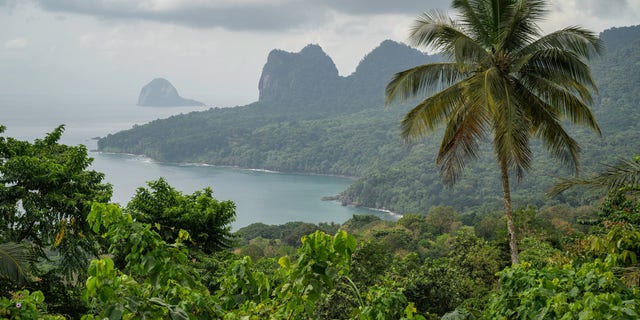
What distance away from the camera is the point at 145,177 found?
214ft

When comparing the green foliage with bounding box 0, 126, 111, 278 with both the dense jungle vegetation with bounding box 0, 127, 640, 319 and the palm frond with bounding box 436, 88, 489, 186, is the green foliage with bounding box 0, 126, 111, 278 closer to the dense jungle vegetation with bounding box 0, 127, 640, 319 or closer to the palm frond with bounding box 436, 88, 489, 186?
the dense jungle vegetation with bounding box 0, 127, 640, 319

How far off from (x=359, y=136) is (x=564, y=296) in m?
88.4

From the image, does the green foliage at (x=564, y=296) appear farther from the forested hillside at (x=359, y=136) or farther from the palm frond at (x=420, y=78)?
the forested hillside at (x=359, y=136)

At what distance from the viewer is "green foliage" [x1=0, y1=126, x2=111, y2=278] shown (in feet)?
23.5

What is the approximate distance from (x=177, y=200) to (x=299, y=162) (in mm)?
72432

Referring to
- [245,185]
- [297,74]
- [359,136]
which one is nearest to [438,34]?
[245,185]

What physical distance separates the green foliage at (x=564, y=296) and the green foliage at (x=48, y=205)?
5481 mm

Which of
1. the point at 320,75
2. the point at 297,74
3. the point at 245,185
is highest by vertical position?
the point at 320,75

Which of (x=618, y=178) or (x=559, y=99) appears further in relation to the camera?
(x=559, y=99)

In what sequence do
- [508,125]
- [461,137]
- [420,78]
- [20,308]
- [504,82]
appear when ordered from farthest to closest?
[420,78], [461,137], [504,82], [508,125], [20,308]

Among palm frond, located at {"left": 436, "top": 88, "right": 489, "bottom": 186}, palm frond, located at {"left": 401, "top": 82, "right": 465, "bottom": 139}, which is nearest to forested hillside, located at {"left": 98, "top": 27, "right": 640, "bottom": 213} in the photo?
palm frond, located at {"left": 436, "top": 88, "right": 489, "bottom": 186}

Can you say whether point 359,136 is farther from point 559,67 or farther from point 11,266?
point 11,266

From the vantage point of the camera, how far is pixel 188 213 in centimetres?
975

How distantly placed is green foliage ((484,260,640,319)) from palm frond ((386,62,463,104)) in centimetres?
379
